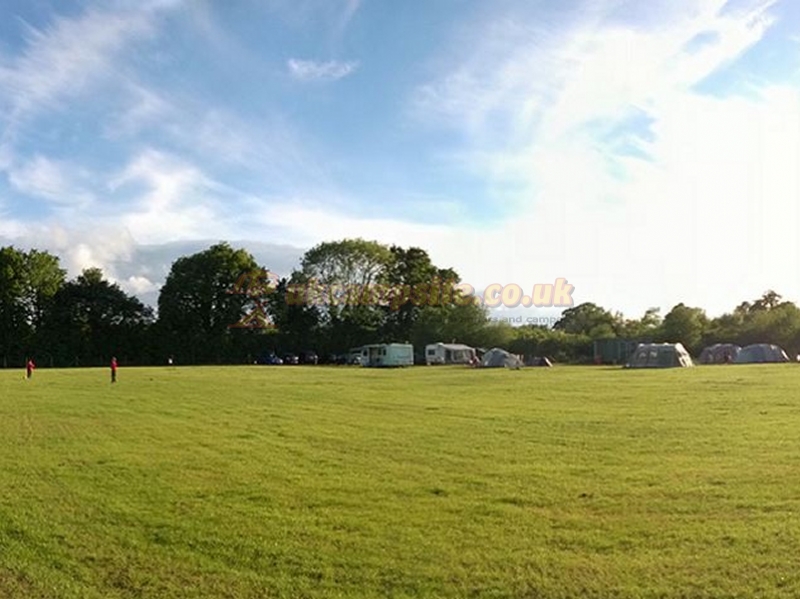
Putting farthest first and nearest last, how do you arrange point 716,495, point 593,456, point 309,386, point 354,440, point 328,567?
point 309,386 < point 354,440 < point 593,456 < point 716,495 < point 328,567

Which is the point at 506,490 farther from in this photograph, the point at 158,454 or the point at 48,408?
the point at 48,408

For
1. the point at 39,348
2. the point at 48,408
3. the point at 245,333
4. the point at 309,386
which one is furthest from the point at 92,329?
the point at 48,408

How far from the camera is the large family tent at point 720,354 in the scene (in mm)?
64938

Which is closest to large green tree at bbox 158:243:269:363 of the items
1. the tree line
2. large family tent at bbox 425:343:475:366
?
the tree line

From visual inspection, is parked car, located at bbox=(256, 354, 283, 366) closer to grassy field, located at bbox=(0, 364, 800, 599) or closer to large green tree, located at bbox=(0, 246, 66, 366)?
large green tree, located at bbox=(0, 246, 66, 366)

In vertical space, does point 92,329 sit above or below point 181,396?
above

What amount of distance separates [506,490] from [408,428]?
614 cm

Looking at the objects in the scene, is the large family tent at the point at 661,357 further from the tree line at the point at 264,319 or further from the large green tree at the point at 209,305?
the large green tree at the point at 209,305

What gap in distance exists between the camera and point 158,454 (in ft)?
39.2

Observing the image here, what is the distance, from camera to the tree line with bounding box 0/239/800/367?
71.0 metres

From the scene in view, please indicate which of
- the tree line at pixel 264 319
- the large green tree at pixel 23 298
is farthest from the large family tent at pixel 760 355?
the large green tree at pixel 23 298

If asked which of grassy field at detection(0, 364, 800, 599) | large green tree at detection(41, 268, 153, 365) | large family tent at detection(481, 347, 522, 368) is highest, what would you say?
large green tree at detection(41, 268, 153, 365)

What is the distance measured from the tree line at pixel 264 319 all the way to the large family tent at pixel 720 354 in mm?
4777

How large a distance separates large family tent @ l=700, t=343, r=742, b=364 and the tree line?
4777mm
